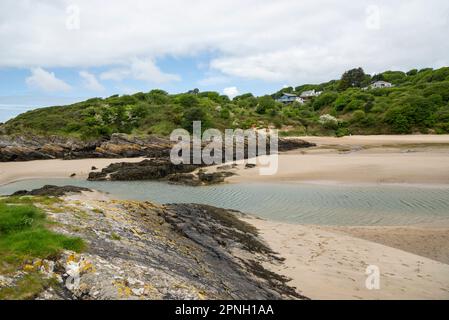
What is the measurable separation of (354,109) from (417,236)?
5808 cm

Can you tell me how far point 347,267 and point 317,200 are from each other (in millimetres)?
8595

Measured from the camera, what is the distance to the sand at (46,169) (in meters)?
29.9

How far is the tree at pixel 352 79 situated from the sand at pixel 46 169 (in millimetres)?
73826

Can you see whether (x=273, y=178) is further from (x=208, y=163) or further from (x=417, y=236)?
(x=417, y=236)

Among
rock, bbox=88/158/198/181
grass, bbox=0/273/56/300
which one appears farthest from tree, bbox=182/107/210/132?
grass, bbox=0/273/56/300

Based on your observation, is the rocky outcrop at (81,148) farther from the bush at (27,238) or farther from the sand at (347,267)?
the bush at (27,238)

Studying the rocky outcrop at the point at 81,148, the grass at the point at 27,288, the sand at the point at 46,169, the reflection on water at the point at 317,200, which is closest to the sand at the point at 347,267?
the reflection on water at the point at 317,200

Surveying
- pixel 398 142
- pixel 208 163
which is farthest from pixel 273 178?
pixel 398 142

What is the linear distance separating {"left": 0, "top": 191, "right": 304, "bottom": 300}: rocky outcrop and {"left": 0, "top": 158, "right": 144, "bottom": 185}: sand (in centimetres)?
2043

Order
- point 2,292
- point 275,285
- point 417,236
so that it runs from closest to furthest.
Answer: point 2,292
point 275,285
point 417,236

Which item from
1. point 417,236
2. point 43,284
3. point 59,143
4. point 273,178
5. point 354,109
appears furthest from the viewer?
point 354,109

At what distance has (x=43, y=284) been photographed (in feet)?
17.7

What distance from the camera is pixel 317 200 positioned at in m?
17.9
